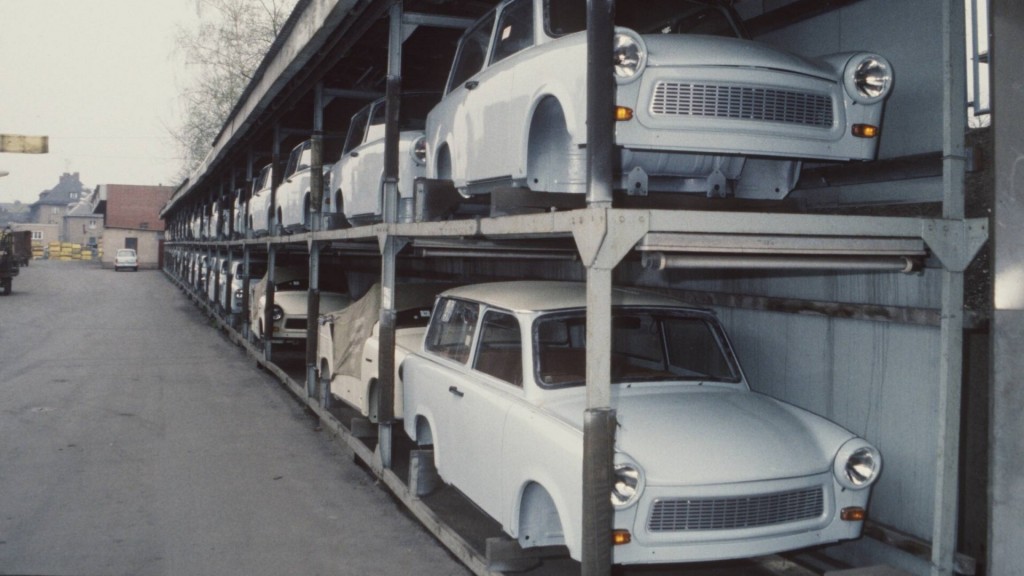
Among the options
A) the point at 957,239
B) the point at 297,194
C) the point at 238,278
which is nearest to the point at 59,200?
the point at 238,278

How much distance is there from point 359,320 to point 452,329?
97.3 inches

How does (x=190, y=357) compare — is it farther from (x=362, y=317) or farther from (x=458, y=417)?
(x=458, y=417)

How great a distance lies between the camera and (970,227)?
3838mm

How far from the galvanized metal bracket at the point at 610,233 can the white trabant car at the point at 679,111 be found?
0.60 m

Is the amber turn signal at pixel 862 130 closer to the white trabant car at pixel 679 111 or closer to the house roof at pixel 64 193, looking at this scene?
the white trabant car at pixel 679 111

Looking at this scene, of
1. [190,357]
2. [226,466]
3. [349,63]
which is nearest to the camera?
[226,466]

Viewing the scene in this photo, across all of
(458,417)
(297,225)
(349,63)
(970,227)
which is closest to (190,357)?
(297,225)

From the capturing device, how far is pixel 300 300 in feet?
41.6

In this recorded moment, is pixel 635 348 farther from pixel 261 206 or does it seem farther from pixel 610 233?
pixel 261 206

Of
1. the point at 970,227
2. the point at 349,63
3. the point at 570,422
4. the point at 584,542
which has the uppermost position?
the point at 349,63

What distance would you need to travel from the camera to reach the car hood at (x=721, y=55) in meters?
3.89

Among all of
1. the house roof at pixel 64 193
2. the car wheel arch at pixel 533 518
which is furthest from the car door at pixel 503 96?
the house roof at pixel 64 193

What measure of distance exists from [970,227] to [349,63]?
686cm

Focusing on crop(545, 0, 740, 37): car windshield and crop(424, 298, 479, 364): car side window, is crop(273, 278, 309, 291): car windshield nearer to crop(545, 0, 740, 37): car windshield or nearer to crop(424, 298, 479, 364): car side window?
crop(424, 298, 479, 364): car side window
